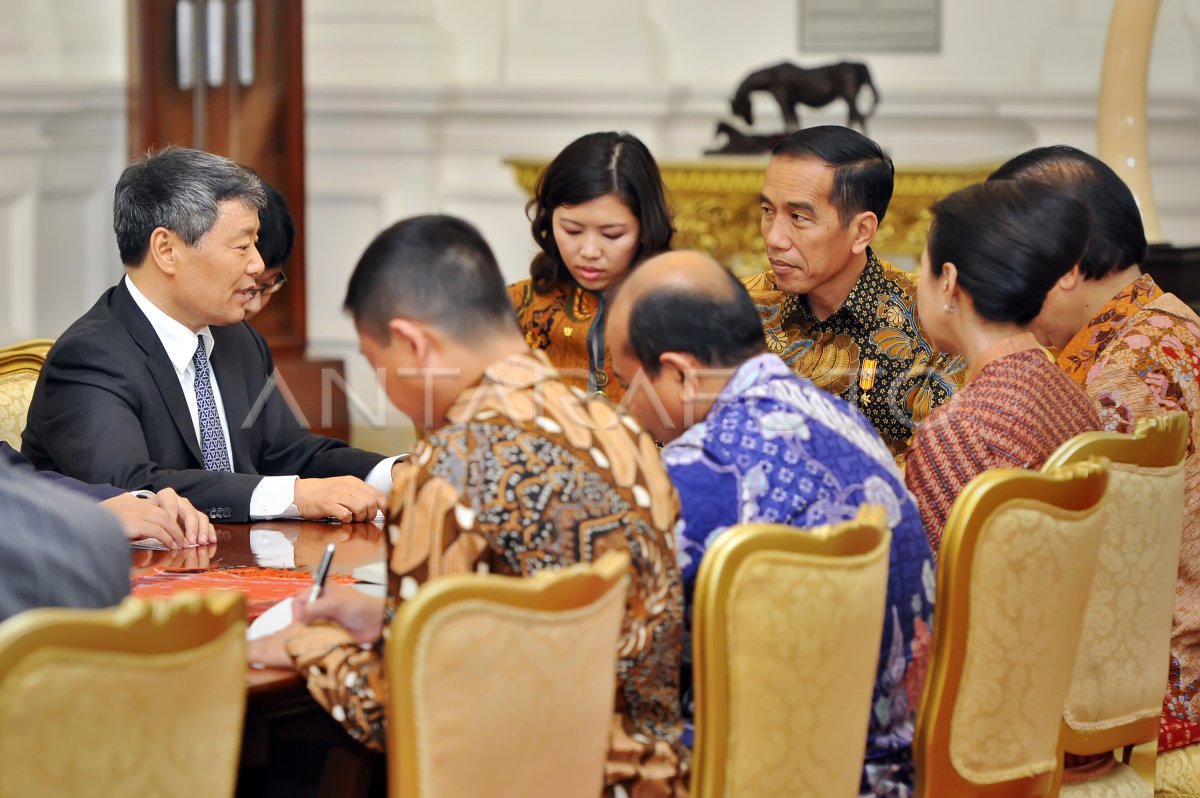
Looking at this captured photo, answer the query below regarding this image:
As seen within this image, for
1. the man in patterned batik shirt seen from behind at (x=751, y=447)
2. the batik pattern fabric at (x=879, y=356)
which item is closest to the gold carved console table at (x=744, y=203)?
the batik pattern fabric at (x=879, y=356)

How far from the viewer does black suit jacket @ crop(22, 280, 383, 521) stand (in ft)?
9.11

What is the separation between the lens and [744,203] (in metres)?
6.07

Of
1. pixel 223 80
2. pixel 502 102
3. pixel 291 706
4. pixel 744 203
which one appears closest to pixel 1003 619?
pixel 291 706

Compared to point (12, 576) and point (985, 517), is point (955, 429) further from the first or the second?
point (12, 576)

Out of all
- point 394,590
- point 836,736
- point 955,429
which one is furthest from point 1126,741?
point 394,590

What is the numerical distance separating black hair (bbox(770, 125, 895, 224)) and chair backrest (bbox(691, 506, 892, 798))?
1.49 meters

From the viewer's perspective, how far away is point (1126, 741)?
244 centimetres

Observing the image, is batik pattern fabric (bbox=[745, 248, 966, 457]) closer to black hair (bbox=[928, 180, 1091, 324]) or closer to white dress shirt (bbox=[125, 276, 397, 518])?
black hair (bbox=[928, 180, 1091, 324])

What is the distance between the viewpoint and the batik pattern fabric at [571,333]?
3393 mm

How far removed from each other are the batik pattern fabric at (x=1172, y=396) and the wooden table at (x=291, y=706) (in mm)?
1316

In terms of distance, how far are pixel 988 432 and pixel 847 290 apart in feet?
3.24

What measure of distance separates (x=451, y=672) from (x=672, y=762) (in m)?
0.45

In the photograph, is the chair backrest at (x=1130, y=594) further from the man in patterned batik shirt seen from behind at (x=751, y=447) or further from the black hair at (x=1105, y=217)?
the black hair at (x=1105, y=217)

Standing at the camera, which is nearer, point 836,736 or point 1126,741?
point 836,736
